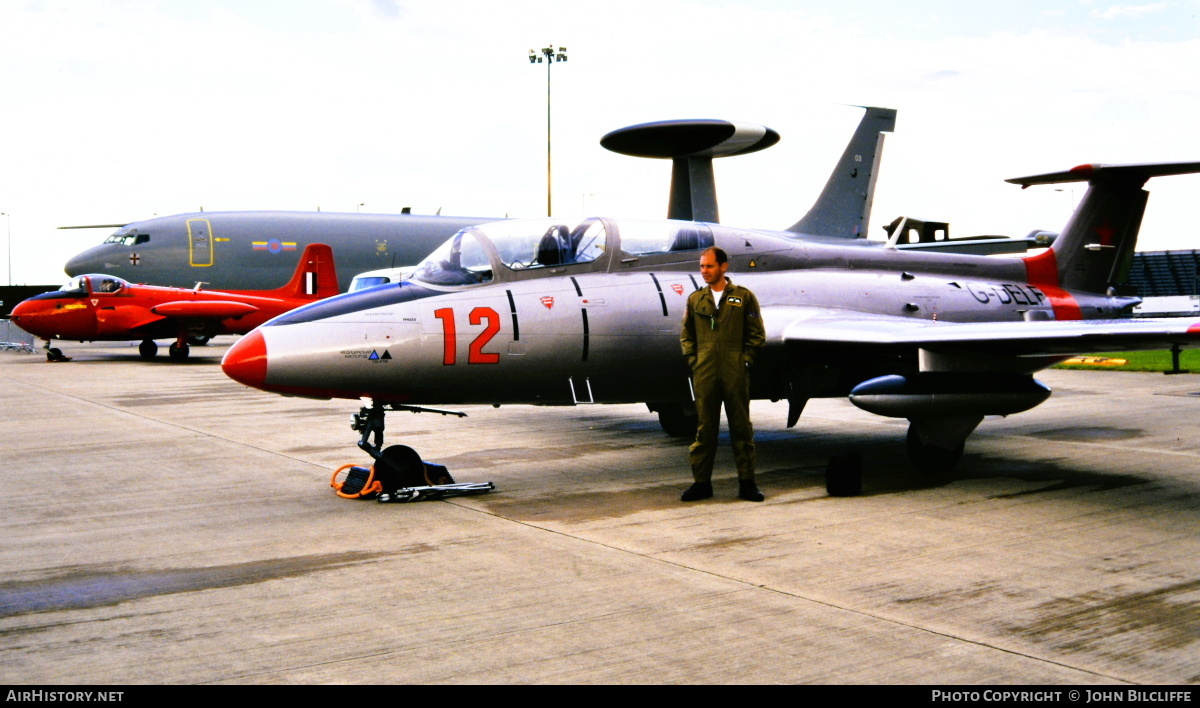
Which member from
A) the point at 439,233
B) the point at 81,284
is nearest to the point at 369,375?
the point at 81,284

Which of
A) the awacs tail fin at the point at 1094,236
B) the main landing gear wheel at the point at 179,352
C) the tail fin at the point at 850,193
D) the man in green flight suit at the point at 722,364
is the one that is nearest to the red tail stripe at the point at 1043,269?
the awacs tail fin at the point at 1094,236

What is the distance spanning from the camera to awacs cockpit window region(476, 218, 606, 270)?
25.5 feet

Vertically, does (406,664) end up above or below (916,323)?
below

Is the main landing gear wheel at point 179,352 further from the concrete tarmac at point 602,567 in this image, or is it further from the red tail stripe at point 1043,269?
the red tail stripe at point 1043,269

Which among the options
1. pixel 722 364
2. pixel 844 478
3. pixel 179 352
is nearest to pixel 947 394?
pixel 844 478

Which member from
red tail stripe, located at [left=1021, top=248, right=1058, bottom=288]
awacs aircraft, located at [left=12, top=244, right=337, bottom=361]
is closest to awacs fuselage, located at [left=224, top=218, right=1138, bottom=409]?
red tail stripe, located at [left=1021, top=248, right=1058, bottom=288]

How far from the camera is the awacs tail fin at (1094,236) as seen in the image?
1074 centimetres

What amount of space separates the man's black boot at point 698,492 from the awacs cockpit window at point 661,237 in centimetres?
225

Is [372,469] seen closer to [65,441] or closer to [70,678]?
[70,678]

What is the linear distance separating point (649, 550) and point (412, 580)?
4.71ft

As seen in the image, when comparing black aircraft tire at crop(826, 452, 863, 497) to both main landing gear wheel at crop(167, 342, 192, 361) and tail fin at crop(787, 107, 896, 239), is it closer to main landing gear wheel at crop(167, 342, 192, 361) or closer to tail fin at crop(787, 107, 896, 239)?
tail fin at crop(787, 107, 896, 239)

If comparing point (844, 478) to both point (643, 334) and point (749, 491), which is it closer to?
point (749, 491)

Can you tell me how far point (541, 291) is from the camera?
25.3ft

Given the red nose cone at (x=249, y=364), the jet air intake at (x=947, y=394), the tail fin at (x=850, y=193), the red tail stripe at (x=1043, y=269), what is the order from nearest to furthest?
→ the red nose cone at (x=249, y=364) < the jet air intake at (x=947, y=394) < the red tail stripe at (x=1043, y=269) < the tail fin at (x=850, y=193)
